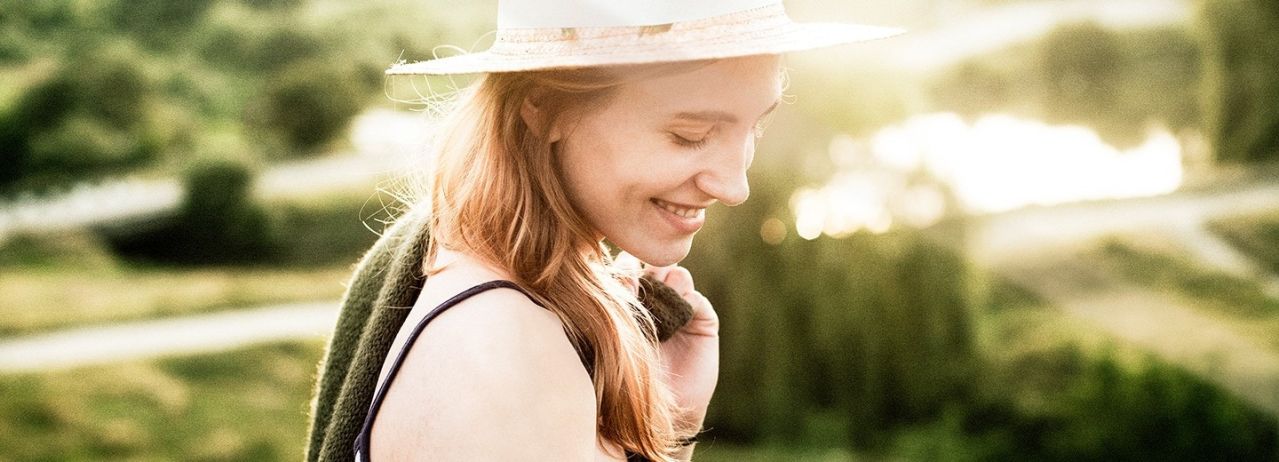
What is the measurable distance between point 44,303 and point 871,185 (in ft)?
15.3

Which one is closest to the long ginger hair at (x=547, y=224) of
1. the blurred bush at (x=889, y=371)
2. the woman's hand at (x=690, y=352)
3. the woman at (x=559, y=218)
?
the woman at (x=559, y=218)

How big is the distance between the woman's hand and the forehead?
0.38 m

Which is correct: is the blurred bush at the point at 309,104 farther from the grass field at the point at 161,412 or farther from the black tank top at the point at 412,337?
the black tank top at the point at 412,337

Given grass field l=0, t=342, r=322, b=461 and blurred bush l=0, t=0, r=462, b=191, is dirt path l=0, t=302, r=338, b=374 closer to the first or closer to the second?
grass field l=0, t=342, r=322, b=461

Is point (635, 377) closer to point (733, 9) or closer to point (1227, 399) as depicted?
point (733, 9)

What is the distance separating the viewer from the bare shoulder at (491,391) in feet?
3.42

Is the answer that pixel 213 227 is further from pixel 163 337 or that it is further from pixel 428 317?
pixel 428 317

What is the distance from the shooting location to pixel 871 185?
5438 mm

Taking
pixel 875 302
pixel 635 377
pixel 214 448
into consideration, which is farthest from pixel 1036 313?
pixel 635 377

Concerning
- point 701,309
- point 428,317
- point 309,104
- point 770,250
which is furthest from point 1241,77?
point 428,317

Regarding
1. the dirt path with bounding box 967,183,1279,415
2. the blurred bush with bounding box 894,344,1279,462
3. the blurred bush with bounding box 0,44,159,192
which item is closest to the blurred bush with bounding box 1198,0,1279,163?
the dirt path with bounding box 967,183,1279,415

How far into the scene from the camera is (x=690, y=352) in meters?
1.59

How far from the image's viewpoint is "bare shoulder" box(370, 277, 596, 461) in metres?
1.04

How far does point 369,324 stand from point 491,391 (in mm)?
338
